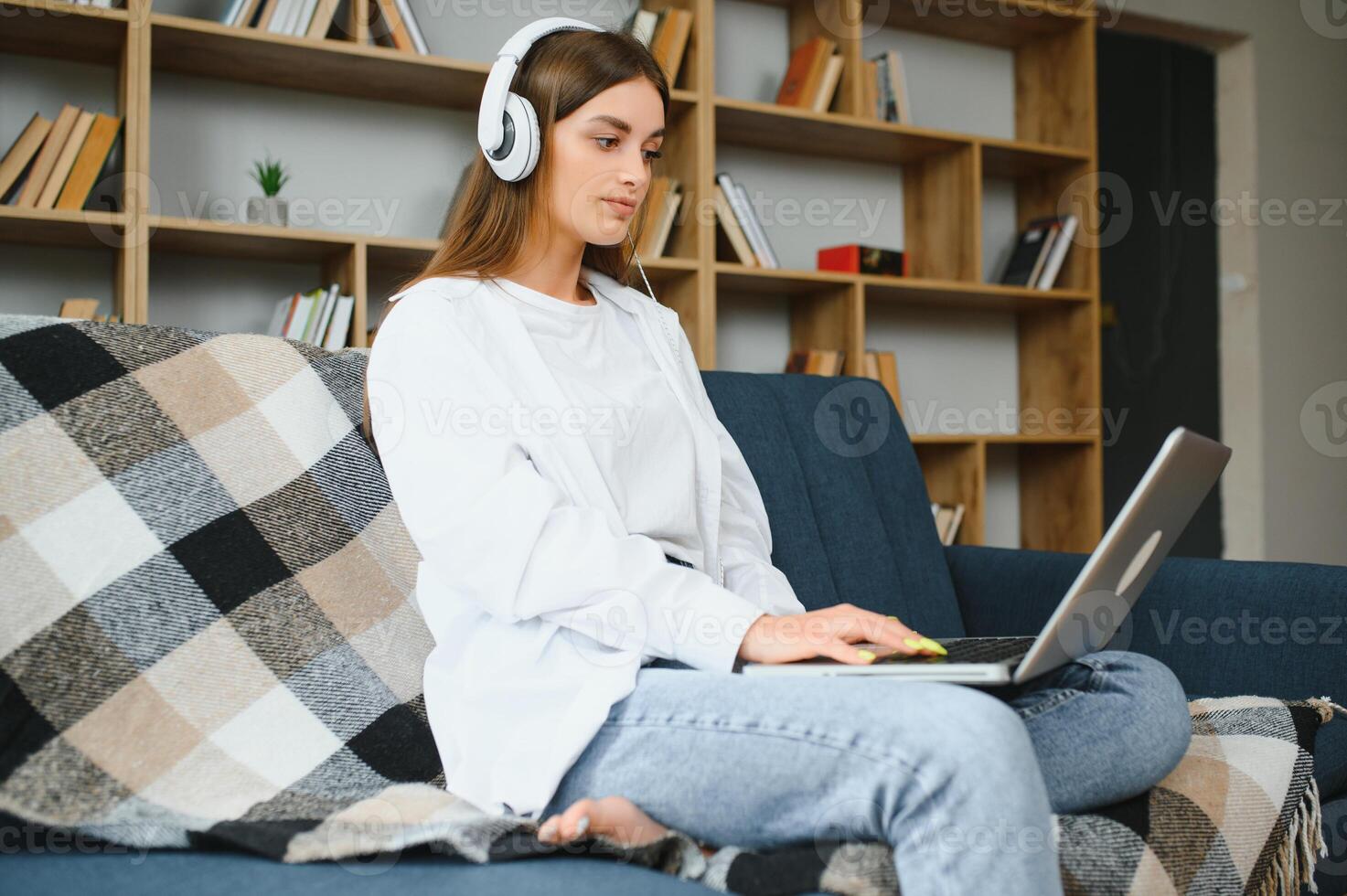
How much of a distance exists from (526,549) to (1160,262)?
3708 millimetres

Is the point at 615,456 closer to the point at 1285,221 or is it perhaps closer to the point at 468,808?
the point at 468,808

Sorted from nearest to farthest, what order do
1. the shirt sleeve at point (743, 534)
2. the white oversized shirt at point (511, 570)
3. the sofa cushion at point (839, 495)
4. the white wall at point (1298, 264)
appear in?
the white oversized shirt at point (511, 570) < the shirt sleeve at point (743, 534) < the sofa cushion at point (839, 495) < the white wall at point (1298, 264)

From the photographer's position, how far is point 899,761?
0.85 meters

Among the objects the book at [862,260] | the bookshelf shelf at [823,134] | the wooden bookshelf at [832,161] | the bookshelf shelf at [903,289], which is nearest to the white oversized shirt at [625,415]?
the wooden bookshelf at [832,161]

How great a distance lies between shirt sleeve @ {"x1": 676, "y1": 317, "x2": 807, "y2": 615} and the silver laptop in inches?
11.0

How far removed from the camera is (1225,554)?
4121 mm

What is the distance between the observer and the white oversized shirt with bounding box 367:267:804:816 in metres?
1.04

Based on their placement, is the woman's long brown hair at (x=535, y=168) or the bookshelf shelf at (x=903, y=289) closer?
the woman's long brown hair at (x=535, y=168)

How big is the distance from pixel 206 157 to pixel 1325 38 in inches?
155

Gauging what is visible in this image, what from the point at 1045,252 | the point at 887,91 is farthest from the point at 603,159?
the point at 1045,252

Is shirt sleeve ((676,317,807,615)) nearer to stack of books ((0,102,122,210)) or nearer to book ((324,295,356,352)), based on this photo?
book ((324,295,356,352))

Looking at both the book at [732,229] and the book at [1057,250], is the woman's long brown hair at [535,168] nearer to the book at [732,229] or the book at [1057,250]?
the book at [732,229]

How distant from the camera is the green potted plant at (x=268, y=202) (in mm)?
2619

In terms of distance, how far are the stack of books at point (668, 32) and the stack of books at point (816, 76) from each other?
40cm
